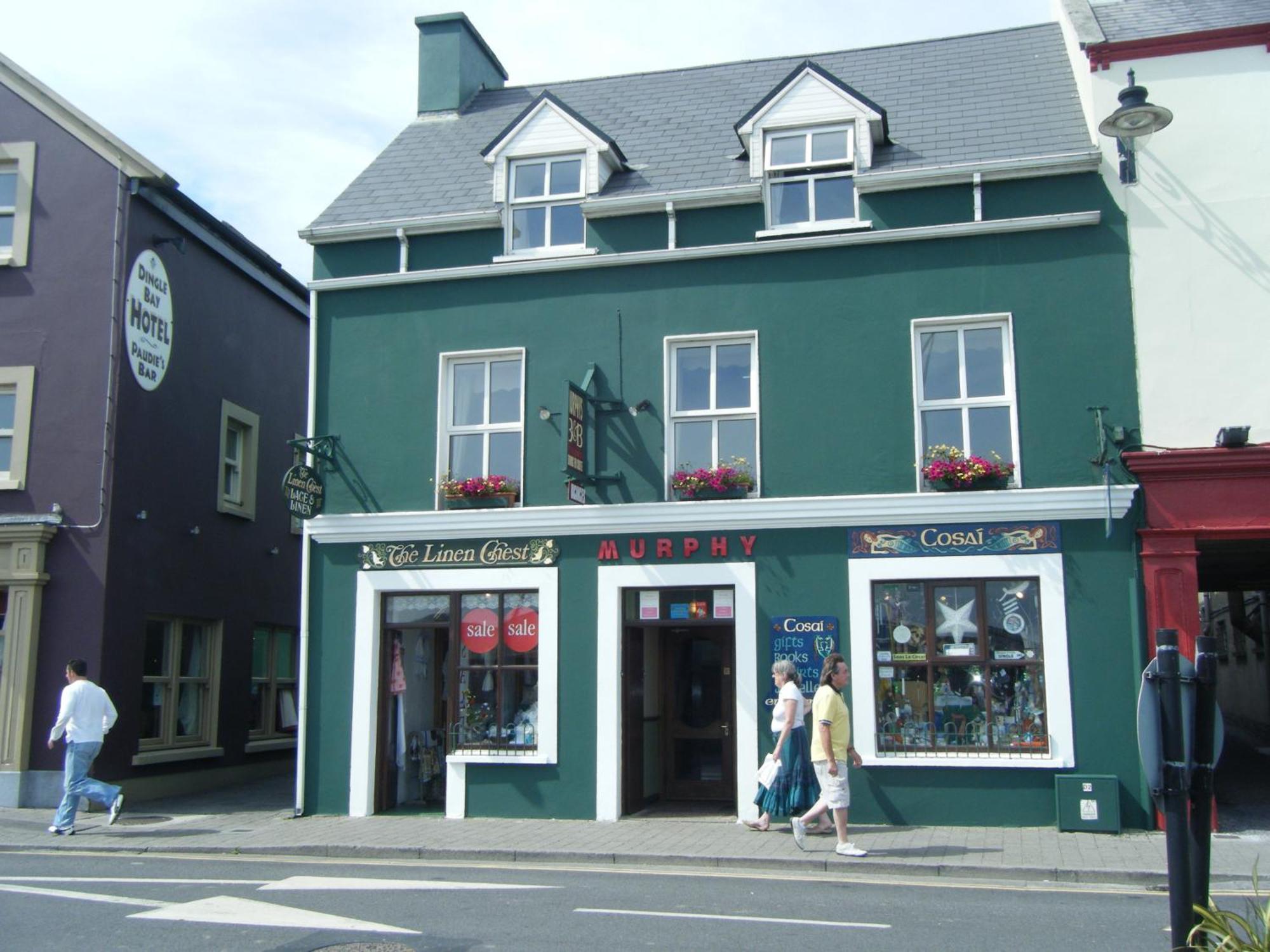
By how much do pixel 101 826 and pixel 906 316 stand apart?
36.4ft

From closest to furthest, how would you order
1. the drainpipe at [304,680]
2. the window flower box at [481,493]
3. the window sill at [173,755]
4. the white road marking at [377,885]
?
1. the white road marking at [377,885]
2. the window flower box at [481,493]
3. the drainpipe at [304,680]
4. the window sill at [173,755]

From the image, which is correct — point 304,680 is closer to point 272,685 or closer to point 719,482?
point 719,482

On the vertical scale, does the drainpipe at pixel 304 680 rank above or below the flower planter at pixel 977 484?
below

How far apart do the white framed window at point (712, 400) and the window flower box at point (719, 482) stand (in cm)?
19

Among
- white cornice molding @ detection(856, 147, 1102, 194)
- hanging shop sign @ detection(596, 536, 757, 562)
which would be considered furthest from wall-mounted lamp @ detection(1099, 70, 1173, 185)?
hanging shop sign @ detection(596, 536, 757, 562)

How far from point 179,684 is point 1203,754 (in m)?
15.6

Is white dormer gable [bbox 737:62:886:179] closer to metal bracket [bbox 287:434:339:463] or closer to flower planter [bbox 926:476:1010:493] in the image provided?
flower planter [bbox 926:476:1010:493]

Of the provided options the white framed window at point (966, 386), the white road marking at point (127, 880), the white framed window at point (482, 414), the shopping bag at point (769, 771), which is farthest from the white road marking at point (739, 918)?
the white framed window at point (482, 414)

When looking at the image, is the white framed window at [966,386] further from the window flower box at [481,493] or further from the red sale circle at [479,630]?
the red sale circle at [479,630]

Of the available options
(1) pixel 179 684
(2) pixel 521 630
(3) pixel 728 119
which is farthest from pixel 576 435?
(1) pixel 179 684

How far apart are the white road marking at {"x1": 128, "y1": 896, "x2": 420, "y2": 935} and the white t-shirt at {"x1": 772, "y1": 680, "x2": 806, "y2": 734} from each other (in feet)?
16.9

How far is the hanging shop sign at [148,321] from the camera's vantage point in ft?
54.6

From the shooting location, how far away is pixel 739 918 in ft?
28.2

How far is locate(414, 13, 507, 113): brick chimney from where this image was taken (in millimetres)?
18641
